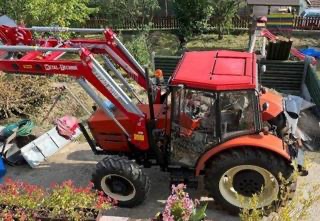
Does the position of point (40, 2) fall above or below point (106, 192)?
above

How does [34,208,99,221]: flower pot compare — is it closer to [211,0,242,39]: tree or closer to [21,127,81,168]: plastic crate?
[21,127,81,168]: plastic crate

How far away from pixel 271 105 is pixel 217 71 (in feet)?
A: 4.11

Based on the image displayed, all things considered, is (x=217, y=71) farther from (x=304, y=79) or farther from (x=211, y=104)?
(x=304, y=79)

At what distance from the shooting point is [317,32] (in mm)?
16688

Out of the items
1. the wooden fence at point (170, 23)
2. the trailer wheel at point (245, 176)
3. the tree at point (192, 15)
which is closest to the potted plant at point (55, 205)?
the trailer wheel at point (245, 176)

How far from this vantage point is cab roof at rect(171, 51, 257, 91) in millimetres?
5652

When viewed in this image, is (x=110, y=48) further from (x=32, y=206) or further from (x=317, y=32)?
(x=317, y=32)

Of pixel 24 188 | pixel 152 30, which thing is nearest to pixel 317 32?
pixel 152 30

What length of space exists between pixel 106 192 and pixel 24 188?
4.53 feet

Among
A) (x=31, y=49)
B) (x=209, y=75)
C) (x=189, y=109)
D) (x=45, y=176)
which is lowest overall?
(x=45, y=176)

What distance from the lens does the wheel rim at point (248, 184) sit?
608 cm

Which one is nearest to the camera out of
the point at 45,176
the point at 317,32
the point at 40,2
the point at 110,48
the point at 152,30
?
the point at 110,48

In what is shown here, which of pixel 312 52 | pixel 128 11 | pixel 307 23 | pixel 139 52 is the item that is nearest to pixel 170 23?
pixel 128 11

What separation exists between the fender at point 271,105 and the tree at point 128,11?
A: 10042 mm
